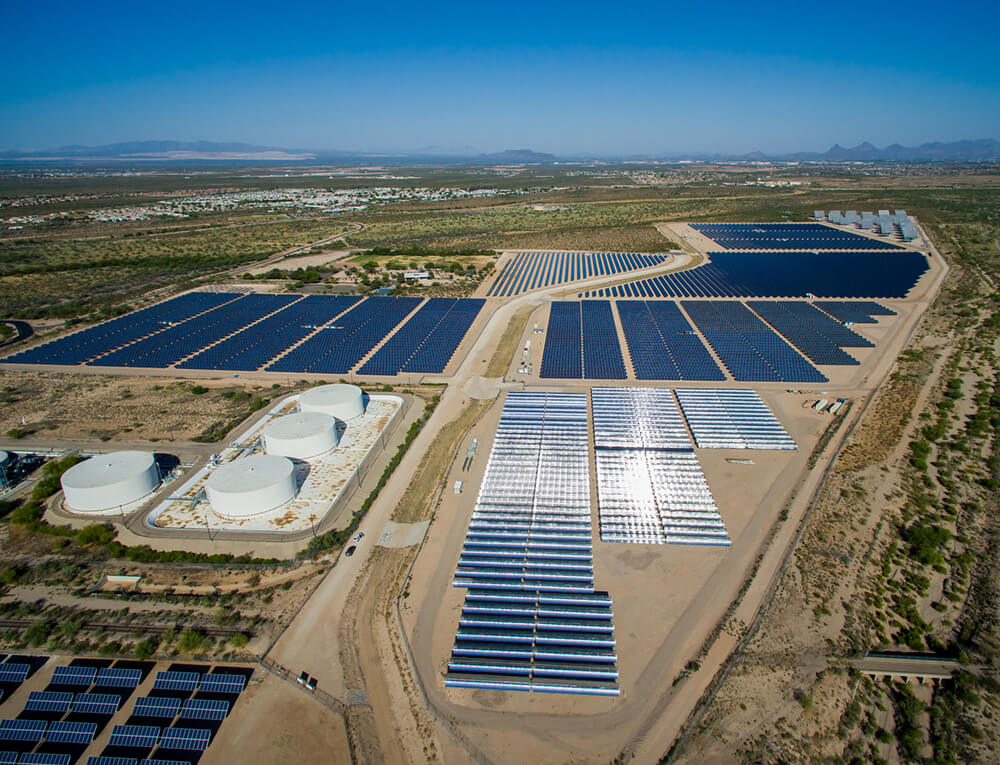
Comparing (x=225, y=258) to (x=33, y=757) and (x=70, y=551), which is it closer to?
(x=70, y=551)

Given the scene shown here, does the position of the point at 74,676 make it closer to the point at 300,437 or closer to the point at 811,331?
the point at 300,437

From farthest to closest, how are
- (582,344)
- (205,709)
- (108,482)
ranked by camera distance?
(582,344), (108,482), (205,709)

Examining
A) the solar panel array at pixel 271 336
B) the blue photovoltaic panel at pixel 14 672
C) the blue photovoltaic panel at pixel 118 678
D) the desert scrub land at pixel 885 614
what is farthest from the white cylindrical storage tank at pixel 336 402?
the desert scrub land at pixel 885 614

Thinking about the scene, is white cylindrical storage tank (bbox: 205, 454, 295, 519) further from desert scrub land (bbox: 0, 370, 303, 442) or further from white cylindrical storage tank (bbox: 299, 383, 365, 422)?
desert scrub land (bbox: 0, 370, 303, 442)

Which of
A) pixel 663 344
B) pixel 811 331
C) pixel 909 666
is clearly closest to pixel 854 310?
pixel 811 331

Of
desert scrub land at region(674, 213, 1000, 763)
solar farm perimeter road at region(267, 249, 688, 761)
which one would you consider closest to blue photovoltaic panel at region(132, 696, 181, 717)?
solar farm perimeter road at region(267, 249, 688, 761)

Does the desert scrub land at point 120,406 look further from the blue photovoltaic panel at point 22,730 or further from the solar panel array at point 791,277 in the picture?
the solar panel array at point 791,277
